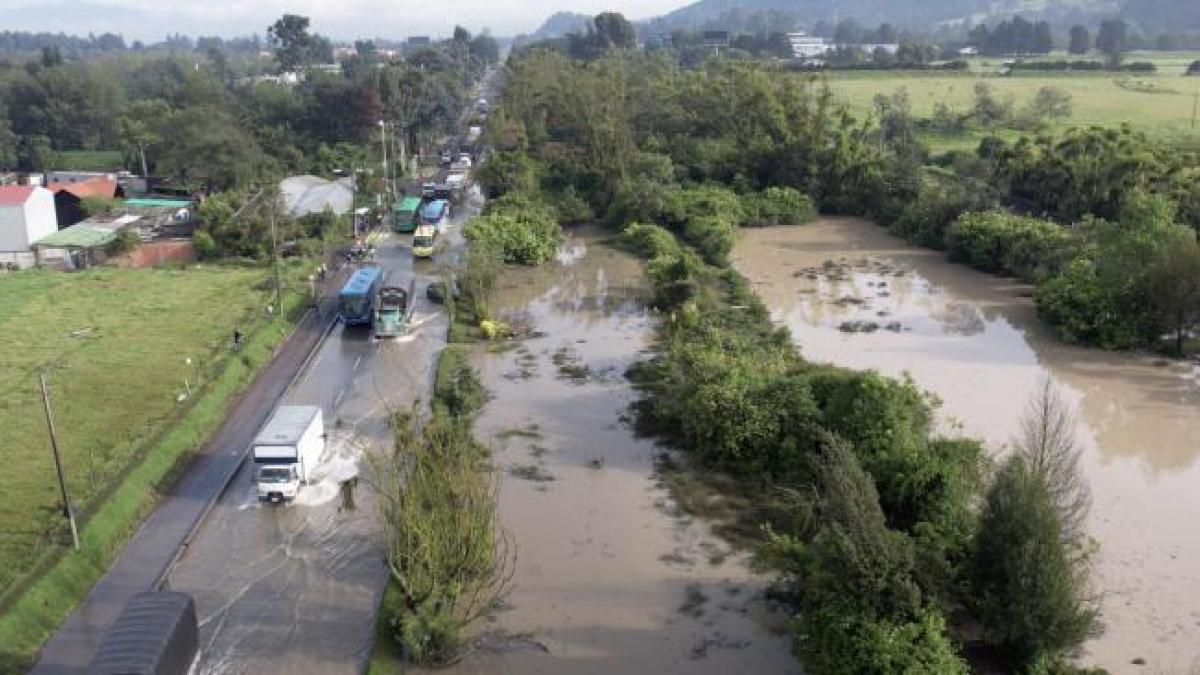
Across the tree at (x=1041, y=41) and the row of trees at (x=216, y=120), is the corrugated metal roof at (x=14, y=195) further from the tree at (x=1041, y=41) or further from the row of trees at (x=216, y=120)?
the tree at (x=1041, y=41)

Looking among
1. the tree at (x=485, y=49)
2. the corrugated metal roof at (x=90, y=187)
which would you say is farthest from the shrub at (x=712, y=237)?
the tree at (x=485, y=49)

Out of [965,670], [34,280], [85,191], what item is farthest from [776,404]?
[85,191]

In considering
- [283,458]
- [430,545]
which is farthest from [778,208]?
[430,545]

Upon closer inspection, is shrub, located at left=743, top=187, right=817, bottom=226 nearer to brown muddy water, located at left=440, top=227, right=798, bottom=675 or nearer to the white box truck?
brown muddy water, located at left=440, top=227, right=798, bottom=675

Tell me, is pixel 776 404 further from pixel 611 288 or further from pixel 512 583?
pixel 611 288

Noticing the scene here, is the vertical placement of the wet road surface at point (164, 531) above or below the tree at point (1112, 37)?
below

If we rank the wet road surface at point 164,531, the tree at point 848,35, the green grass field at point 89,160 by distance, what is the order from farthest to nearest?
1. the tree at point 848,35
2. the green grass field at point 89,160
3. the wet road surface at point 164,531

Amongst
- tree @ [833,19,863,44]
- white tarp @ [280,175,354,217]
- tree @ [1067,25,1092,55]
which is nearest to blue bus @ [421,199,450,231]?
white tarp @ [280,175,354,217]

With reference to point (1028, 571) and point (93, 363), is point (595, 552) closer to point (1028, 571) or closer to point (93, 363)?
point (1028, 571)
